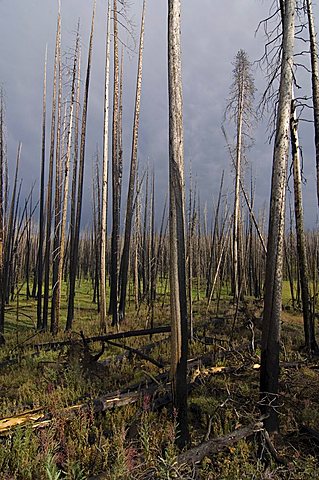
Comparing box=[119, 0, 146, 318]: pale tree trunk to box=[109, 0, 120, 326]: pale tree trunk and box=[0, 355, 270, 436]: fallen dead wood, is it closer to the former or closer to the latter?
box=[109, 0, 120, 326]: pale tree trunk

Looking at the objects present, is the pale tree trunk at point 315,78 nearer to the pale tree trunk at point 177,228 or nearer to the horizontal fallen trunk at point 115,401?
the pale tree trunk at point 177,228

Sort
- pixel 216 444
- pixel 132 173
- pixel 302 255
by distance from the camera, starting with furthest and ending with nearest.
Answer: pixel 132 173 < pixel 302 255 < pixel 216 444

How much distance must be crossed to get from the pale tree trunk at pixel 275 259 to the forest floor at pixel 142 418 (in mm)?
223

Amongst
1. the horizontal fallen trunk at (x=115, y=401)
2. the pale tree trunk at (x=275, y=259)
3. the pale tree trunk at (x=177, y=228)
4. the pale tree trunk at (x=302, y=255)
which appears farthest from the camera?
the pale tree trunk at (x=302, y=255)

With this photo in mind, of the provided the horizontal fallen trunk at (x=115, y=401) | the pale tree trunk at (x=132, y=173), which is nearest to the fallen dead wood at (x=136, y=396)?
the horizontal fallen trunk at (x=115, y=401)

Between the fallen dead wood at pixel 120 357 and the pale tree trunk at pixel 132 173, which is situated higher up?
the pale tree trunk at pixel 132 173

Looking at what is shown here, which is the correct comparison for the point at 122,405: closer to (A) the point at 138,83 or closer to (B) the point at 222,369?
(B) the point at 222,369

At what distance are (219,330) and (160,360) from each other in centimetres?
353

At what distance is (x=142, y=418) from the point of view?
440 cm

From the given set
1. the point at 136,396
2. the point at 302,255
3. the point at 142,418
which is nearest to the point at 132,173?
the point at 302,255

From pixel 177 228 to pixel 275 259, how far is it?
4.19 feet

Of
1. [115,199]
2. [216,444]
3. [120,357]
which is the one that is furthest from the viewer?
[115,199]

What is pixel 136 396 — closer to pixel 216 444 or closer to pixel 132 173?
pixel 216 444

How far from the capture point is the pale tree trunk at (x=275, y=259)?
4.43m
